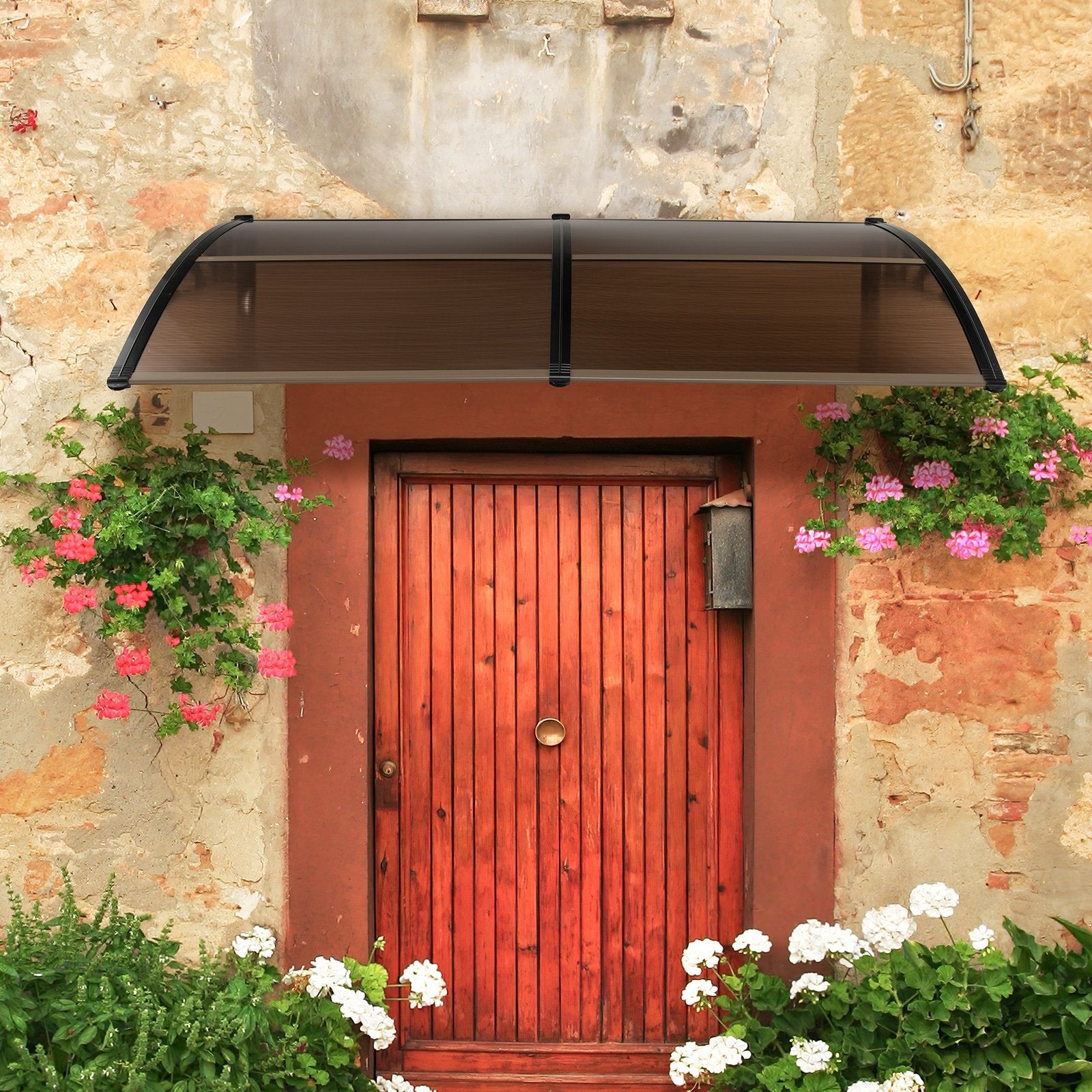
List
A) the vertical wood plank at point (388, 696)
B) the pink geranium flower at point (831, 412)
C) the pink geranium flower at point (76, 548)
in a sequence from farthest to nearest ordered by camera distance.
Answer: the vertical wood plank at point (388, 696) → the pink geranium flower at point (831, 412) → the pink geranium flower at point (76, 548)

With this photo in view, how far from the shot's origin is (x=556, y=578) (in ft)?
11.9

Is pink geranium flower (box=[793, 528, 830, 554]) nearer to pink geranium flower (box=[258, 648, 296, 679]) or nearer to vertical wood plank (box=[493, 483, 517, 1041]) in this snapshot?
vertical wood plank (box=[493, 483, 517, 1041])

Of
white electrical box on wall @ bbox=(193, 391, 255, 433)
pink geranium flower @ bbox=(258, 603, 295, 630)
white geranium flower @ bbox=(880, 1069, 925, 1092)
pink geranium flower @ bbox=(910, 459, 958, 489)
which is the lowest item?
white geranium flower @ bbox=(880, 1069, 925, 1092)

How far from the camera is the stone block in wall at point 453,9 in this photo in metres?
3.39

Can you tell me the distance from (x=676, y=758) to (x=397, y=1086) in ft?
4.56

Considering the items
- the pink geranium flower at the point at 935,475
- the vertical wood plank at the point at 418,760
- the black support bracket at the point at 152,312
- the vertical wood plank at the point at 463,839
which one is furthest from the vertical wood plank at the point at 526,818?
the black support bracket at the point at 152,312

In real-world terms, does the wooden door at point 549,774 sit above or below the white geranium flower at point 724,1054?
above

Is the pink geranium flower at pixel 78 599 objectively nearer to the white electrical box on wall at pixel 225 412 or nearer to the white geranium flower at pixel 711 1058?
the white electrical box on wall at pixel 225 412

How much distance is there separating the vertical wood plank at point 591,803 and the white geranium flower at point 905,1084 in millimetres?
1048

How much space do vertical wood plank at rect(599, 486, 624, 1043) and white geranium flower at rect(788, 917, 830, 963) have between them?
62 centimetres

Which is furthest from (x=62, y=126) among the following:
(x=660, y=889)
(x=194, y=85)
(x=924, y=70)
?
(x=660, y=889)

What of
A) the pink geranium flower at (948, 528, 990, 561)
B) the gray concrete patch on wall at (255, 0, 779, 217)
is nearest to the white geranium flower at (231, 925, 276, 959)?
the gray concrete patch on wall at (255, 0, 779, 217)

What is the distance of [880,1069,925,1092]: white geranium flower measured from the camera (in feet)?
9.37

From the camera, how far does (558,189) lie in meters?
3.46
